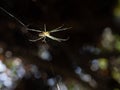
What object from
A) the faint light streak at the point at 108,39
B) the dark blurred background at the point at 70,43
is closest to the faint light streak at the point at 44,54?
the dark blurred background at the point at 70,43

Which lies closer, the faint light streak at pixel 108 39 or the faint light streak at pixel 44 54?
the faint light streak at pixel 44 54

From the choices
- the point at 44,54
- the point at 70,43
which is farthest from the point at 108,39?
the point at 44,54

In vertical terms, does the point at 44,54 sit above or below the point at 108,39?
below

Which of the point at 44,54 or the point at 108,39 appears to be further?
the point at 108,39

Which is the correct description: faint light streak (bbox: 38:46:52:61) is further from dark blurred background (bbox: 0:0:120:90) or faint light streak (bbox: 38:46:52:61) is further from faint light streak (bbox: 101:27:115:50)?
faint light streak (bbox: 101:27:115:50)

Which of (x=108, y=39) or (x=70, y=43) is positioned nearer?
(x=70, y=43)

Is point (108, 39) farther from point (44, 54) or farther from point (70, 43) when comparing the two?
point (44, 54)

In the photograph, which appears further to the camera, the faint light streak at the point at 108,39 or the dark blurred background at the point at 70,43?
the faint light streak at the point at 108,39

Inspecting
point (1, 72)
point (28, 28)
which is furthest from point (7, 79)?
point (28, 28)

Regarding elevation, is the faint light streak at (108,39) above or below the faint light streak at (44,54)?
above

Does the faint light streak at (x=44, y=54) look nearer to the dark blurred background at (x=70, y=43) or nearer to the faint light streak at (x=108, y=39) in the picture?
the dark blurred background at (x=70, y=43)
